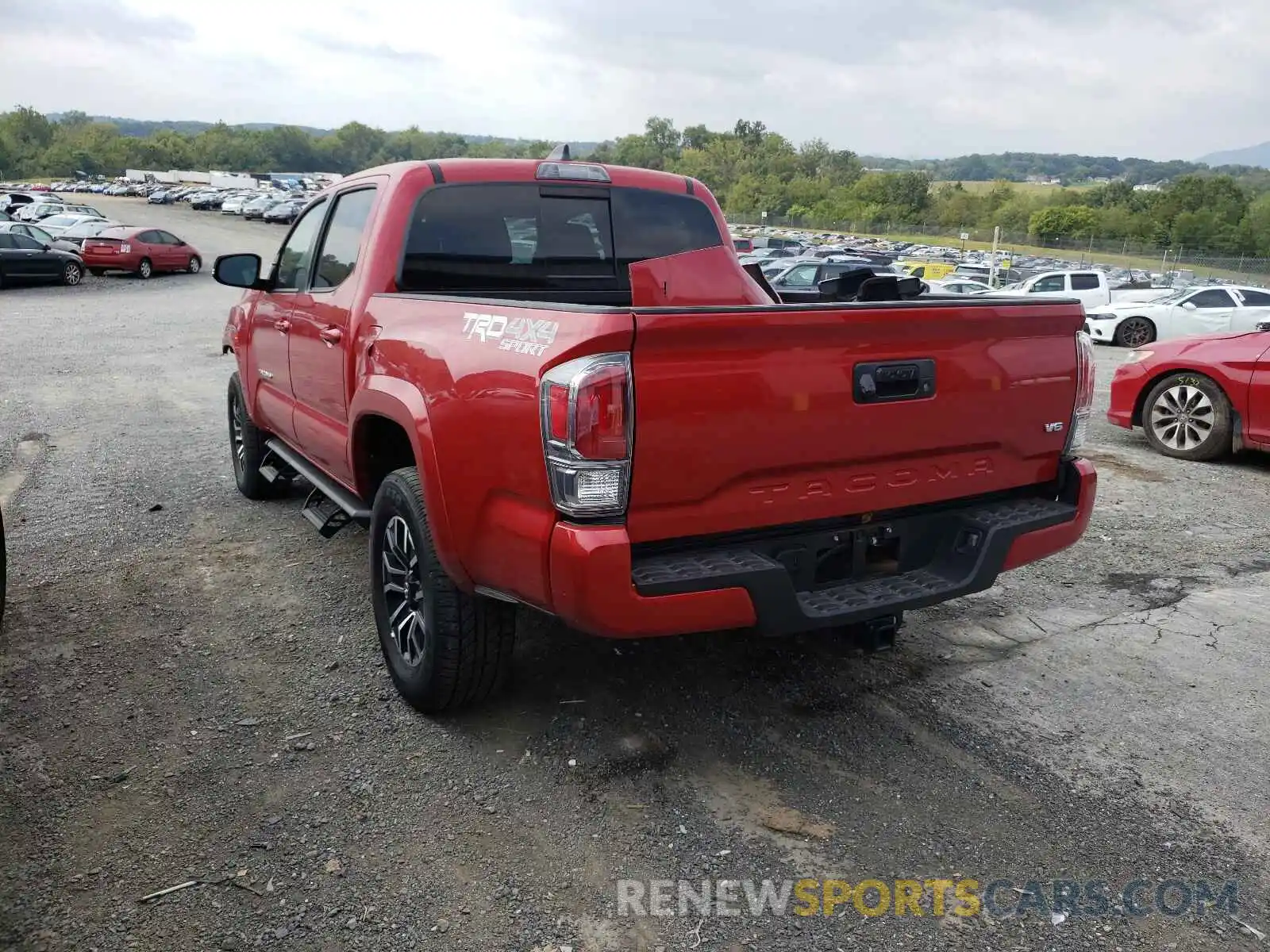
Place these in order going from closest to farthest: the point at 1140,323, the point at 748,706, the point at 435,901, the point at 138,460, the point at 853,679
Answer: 1. the point at 435,901
2. the point at 748,706
3. the point at 853,679
4. the point at 138,460
5. the point at 1140,323

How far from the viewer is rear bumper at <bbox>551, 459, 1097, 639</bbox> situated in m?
2.75

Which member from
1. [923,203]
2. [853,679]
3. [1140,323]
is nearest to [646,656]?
[853,679]

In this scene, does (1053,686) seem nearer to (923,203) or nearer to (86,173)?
(923,203)

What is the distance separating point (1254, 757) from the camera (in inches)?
137

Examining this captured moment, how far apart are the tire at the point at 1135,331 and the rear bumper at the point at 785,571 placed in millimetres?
17860

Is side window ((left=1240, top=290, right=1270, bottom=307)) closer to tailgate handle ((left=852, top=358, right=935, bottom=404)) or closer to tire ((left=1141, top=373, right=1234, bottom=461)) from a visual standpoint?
tire ((left=1141, top=373, right=1234, bottom=461))

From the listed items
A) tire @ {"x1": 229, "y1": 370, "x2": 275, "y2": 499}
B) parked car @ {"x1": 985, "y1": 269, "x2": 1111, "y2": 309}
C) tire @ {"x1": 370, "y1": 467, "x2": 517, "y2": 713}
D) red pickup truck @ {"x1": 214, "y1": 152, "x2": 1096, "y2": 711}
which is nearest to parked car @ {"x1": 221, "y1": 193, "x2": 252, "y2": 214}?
parked car @ {"x1": 985, "y1": 269, "x2": 1111, "y2": 309}

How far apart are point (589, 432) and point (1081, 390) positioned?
2.02 m

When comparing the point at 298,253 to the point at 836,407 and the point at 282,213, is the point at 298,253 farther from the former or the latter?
the point at 282,213

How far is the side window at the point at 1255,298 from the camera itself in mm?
19453

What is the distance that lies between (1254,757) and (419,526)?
3.06 meters

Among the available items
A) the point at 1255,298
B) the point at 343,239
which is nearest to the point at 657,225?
the point at 343,239

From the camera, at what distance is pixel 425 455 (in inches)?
129

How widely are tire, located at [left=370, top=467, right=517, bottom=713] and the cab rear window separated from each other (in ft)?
3.45
